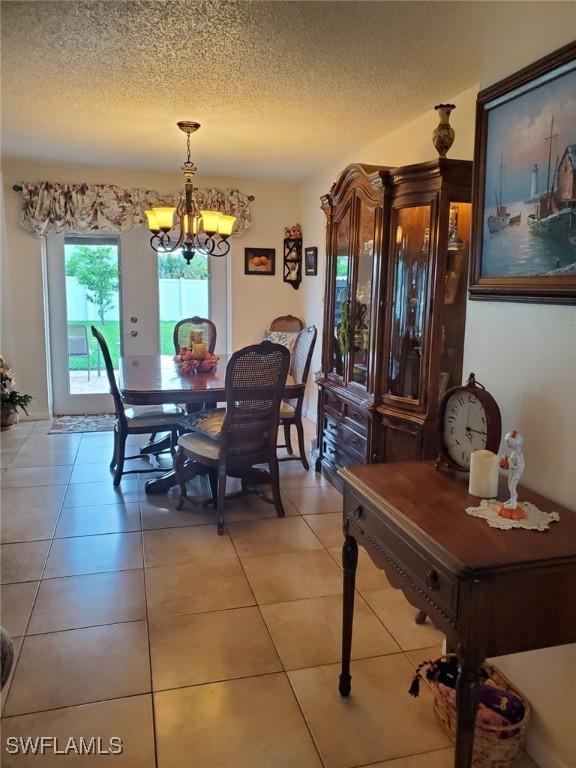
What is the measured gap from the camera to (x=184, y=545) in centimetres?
298

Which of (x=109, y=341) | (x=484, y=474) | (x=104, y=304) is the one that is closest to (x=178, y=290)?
(x=104, y=304)

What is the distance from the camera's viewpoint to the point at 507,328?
1.79m

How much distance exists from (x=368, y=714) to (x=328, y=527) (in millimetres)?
1424

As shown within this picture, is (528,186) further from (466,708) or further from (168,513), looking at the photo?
(168,513)

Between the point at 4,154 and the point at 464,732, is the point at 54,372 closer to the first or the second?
the point at 4,154

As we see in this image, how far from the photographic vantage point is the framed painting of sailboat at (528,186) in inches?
60.1

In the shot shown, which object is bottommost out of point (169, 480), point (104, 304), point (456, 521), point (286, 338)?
point (169, 480)

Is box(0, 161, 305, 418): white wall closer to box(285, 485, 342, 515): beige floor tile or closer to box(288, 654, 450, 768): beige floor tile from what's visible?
box(285, 485, 342, 515): beige floor tile

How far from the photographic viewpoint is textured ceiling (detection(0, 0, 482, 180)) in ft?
7.51

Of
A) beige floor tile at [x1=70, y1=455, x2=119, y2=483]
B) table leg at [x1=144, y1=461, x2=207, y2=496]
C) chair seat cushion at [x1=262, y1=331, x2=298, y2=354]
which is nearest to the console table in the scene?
table leg at [x1=144, y1=461, x2=207, y2=496]

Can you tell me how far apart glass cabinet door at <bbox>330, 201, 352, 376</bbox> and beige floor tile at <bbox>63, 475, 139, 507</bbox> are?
1590 millimetres

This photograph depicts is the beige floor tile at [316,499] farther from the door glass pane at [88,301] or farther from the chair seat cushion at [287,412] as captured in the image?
the door glass pane at [88,301]

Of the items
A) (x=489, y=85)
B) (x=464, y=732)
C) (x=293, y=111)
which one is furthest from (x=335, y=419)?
(x=464, y=732)

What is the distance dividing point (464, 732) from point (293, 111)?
11.1ft
